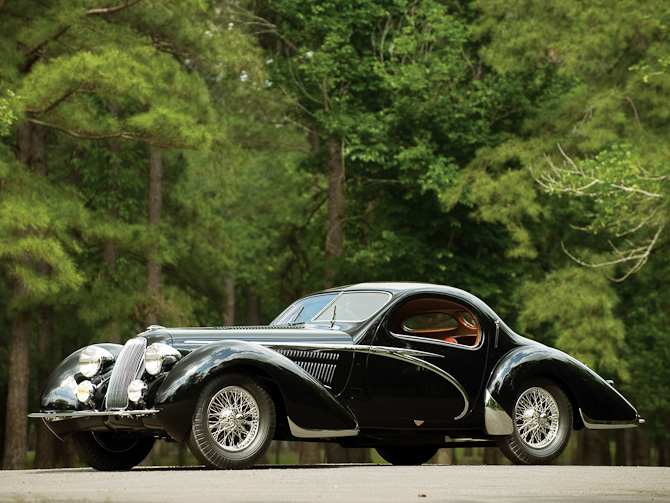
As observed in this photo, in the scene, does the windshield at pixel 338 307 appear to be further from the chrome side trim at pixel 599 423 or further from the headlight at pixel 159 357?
the chrome side trim at pixel 599 423

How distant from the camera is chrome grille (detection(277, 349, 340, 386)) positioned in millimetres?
10922

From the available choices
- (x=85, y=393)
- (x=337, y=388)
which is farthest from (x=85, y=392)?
(x=337, y=388)

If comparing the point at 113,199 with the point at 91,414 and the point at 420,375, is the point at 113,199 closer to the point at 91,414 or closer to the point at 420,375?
the point at 420,375

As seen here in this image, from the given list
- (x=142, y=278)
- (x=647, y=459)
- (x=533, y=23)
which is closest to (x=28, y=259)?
(x=142, y=278)

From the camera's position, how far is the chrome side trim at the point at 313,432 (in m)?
10.4

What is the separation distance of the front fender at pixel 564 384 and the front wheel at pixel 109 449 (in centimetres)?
363

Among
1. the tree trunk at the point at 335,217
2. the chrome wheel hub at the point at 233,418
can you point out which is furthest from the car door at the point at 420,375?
the tree trunk at the point at 335,217

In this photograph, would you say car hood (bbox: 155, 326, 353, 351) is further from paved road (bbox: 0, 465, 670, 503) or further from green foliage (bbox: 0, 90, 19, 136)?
green foliage (bbox: 0, 90, 19, 136)

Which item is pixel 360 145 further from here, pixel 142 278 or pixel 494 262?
pixel 142 278

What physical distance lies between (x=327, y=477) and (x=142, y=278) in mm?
27767

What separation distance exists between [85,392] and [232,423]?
5.28 ft

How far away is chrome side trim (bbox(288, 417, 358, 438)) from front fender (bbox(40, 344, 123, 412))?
207 cm

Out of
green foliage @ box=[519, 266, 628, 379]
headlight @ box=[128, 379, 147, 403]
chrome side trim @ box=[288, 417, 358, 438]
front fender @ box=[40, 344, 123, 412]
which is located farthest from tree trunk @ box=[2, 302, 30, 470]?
chrome side trim @ box=[288, 417, 358, 438]

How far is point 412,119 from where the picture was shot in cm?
2839
